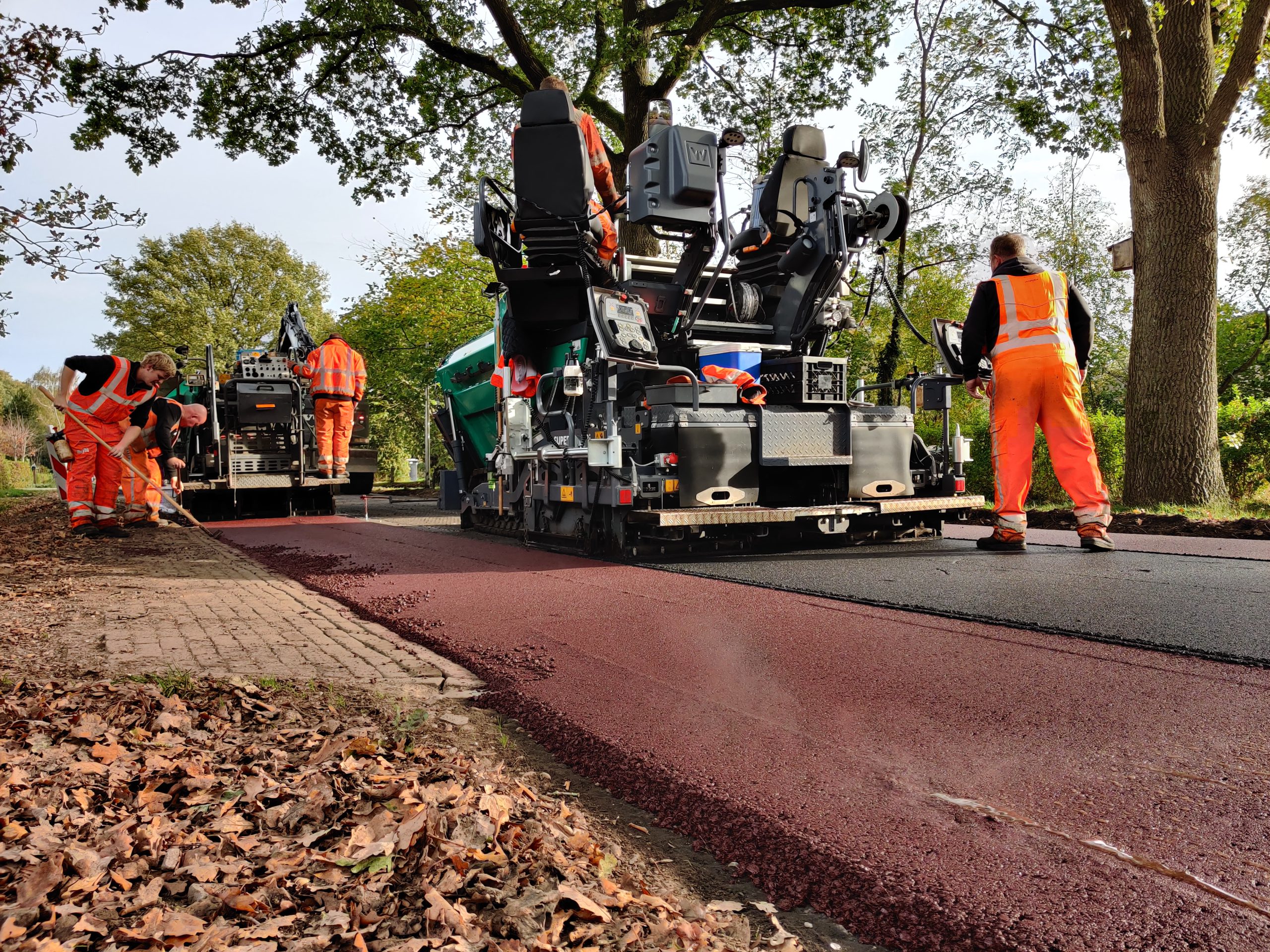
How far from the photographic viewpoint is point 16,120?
6.36 m

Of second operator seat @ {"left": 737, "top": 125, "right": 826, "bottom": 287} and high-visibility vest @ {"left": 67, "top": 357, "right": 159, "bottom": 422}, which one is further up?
second operator seat @ {"left": 737, "top": 125, "right": 826, "bottom": 287}

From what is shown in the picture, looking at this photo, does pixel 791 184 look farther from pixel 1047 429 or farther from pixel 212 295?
pixel 212 295

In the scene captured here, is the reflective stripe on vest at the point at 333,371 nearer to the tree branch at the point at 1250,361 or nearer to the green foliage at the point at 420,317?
the green foliage at the point at 420,317

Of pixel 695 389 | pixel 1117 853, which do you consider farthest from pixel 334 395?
pixel 1117 853

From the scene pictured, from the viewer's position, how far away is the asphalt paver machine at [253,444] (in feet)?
41.8

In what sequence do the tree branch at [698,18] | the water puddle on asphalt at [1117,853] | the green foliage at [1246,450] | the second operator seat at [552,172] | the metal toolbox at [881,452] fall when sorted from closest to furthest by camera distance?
the water puddle on asphalt at [1117,853]
the second operator seat at [552,172]
the metal toolbox at [881,452]
the green foliage at [1246,450]
the tree branch at [698,18]

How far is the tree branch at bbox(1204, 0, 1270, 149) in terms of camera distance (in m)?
10.2

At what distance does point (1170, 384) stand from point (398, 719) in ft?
33.7

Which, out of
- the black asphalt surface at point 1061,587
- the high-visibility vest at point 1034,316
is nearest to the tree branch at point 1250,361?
the high-visibility vest at point 1034,316

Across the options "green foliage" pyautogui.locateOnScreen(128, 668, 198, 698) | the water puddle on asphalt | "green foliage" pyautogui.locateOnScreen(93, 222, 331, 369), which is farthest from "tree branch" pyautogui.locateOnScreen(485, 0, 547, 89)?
"green foliage" pyautogui.locateOnScreen(93, 222, 331, 369)

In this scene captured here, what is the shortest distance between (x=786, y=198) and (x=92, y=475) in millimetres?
7507

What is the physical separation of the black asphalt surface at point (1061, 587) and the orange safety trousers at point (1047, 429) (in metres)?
0.42

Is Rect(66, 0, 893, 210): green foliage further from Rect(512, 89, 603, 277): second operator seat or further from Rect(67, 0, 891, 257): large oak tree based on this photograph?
Rect(512, 89, 603, 277): second operator seat

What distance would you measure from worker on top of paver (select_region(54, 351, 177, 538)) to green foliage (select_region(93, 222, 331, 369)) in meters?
33.3
